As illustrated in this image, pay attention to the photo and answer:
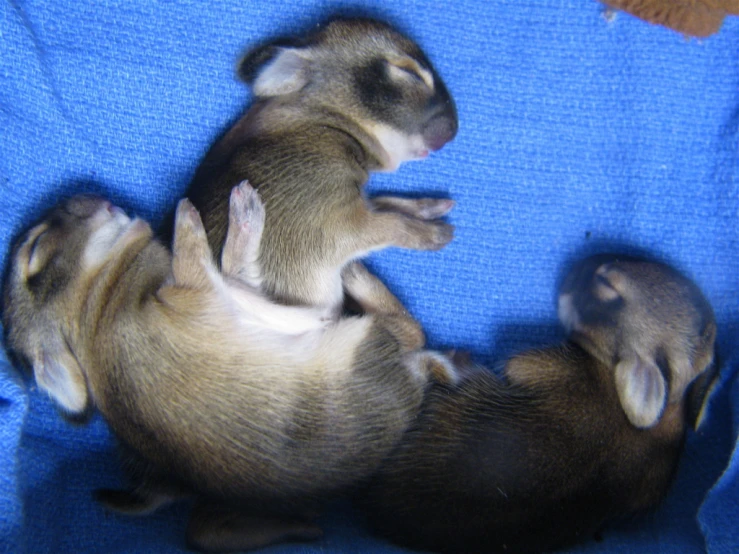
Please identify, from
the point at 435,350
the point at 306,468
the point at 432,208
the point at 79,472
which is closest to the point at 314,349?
the point at 306,468

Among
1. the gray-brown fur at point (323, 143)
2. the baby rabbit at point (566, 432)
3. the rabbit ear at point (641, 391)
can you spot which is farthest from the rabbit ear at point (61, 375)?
the rabbit ear at point (641, 391)

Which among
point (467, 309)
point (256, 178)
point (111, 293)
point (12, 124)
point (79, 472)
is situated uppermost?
point (12, 124)

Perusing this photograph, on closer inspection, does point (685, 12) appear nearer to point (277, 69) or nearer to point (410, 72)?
point (410, 72)

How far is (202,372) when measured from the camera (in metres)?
2.60

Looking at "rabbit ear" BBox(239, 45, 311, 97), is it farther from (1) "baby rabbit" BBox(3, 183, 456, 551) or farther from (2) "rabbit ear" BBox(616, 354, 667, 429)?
(2) "rabbit ear" BBox(616, 354, 667, 429)

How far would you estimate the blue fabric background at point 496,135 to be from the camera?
3107 millimetres

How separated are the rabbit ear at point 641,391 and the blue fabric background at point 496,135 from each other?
516 mm

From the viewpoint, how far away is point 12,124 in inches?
118

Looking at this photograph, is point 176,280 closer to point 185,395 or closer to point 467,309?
point 185,395

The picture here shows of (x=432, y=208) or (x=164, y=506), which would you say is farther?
(x=432, y=208)

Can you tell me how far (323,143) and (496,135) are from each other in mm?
924

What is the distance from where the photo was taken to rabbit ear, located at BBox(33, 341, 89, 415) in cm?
263

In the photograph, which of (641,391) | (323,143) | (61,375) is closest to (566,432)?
(641,391)

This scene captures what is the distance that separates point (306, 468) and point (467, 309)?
1.16m
